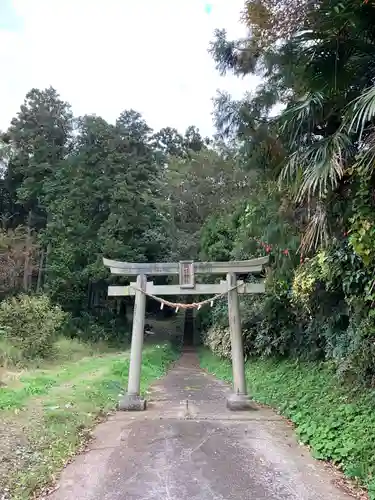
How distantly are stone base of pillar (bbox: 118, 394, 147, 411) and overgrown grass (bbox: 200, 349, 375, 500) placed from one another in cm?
227

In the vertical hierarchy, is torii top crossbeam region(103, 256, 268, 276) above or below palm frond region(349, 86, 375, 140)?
below

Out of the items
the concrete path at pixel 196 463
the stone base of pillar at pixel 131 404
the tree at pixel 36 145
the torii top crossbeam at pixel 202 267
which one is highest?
the tree at pixel 36 145

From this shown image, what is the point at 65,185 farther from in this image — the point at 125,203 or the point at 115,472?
the point at 115,472

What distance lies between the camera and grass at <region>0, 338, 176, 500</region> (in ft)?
13.9

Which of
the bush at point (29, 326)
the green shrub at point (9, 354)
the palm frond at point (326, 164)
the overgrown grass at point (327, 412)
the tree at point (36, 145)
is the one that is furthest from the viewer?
the tree at point (36, 145)

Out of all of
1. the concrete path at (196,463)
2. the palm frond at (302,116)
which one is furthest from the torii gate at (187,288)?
the palm frond at (302,116)

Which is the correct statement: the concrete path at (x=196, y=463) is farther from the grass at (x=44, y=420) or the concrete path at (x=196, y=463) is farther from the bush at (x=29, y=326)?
the bush at (x=29, y=326)

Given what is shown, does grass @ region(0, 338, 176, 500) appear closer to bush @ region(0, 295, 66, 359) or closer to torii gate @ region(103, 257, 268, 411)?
torii gate @ region(103, 257, 268, 411)

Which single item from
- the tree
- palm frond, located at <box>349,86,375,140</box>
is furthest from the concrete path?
the tree

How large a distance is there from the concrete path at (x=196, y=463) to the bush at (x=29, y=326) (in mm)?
9096

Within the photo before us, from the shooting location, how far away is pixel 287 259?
8438 mm

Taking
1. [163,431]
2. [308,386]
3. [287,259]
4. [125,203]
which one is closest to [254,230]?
[287,259]

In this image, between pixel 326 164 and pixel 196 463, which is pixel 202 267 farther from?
pixel 196 463

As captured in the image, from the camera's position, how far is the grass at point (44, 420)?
424 centimetres
